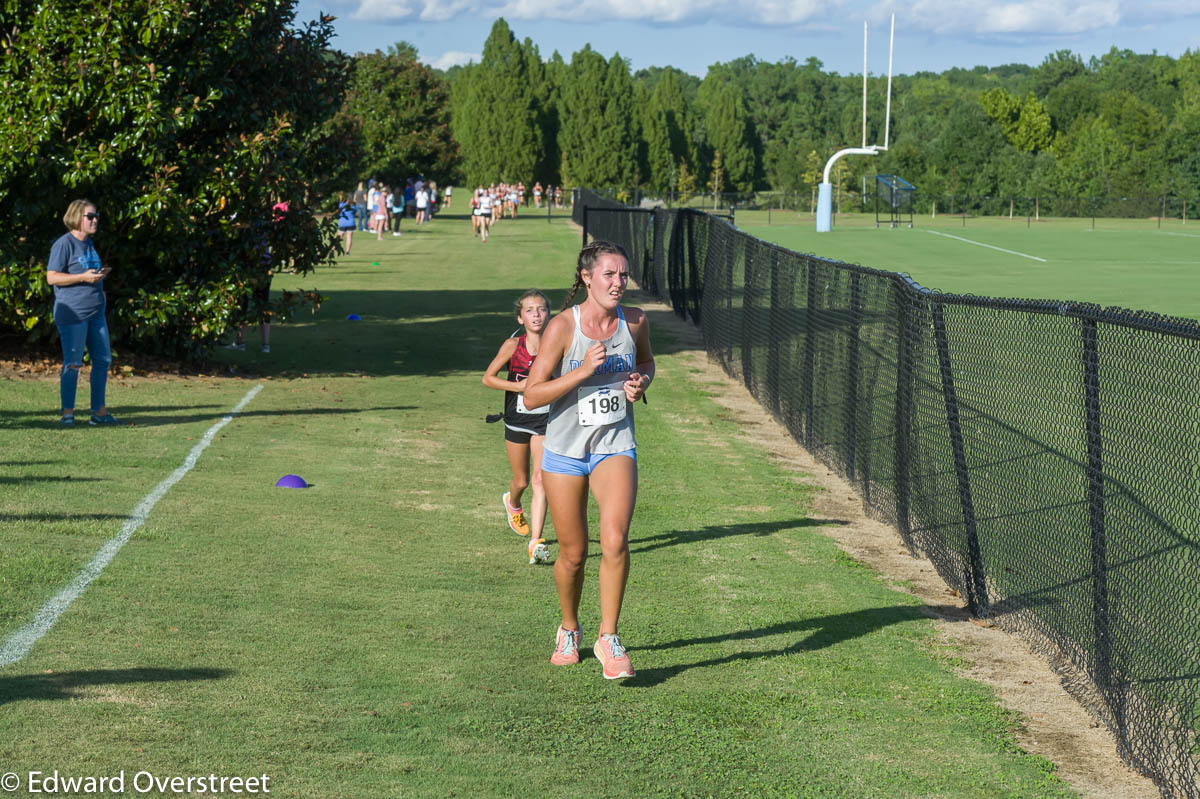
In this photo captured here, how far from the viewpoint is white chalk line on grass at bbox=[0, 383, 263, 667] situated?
Result: 632 centimetres

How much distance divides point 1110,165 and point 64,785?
88.9 m

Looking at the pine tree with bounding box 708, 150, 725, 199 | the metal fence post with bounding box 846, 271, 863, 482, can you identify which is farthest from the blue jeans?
the pine tree with bounding box 708, 150, 725, 199

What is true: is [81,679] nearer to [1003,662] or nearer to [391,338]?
[1003,662]

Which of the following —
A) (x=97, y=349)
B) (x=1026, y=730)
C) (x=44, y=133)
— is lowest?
(x=1026, y=730)

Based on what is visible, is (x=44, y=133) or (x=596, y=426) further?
(x=44, y=133)

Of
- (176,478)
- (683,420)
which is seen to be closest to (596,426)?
(176,478)

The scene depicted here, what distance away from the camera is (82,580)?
7.50 m

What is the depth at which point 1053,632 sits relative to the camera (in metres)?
6.91

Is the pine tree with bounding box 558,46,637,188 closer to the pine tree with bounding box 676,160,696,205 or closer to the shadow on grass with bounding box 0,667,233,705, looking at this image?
the pine tree with bounding box 676,160,696,205

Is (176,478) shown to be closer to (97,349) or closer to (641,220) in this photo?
(97,349)

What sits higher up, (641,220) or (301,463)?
(641,220)

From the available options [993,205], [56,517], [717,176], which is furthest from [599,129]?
[56,517]

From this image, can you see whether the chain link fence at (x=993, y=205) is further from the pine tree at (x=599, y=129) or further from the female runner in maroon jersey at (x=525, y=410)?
the female runner in maroon jersey at (x=525, y=410)

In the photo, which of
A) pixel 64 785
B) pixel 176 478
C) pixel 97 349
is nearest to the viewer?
pixel 64 785
